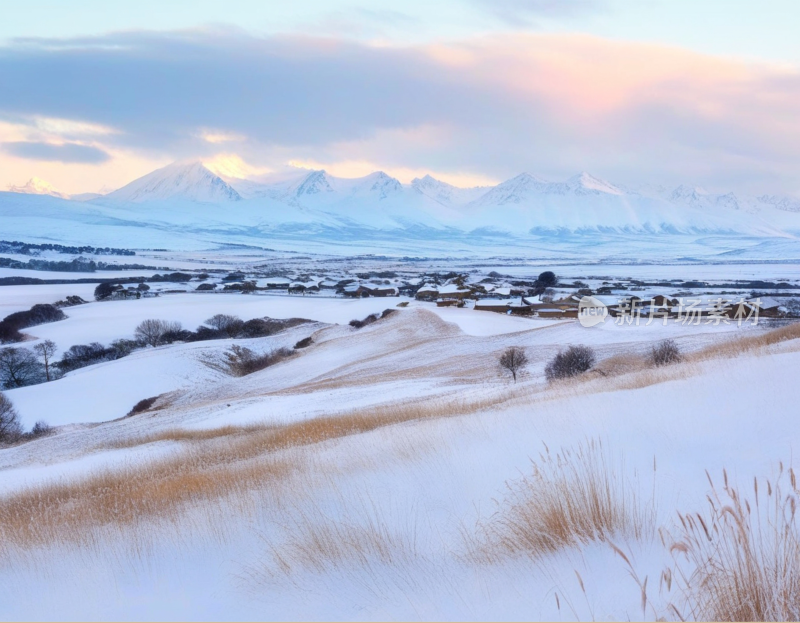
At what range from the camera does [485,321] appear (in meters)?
53.2

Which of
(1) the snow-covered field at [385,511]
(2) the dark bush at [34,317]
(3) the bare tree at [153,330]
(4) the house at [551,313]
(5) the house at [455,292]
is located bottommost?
(3) the bare tree at [153,330]

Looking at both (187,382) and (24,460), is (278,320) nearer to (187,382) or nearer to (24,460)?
(187,382)

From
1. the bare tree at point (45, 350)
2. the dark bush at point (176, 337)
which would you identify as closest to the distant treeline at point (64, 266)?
the dark bush at point (176, 337)

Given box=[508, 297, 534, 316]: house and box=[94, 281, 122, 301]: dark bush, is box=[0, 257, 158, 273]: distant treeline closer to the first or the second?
box=[94, 281, 122, 301]: dark bush

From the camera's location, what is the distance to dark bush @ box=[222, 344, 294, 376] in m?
46.4

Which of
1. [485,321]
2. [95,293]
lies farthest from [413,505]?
[95,293]

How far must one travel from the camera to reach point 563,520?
466 centimetres

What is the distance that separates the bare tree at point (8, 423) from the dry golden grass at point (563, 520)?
30.1 metres

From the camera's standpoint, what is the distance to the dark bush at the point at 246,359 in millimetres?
46406

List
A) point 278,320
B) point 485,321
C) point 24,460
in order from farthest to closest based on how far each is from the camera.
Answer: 1. point 278,320
2. point 485,321
3. point 24,460

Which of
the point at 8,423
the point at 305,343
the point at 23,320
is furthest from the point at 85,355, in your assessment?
the point at 8,423

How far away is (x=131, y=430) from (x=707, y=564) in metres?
22.8

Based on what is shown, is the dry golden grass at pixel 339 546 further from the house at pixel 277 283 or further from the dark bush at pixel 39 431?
the house at pixel 277 283

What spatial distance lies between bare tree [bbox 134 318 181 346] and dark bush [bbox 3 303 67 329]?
11.9m
